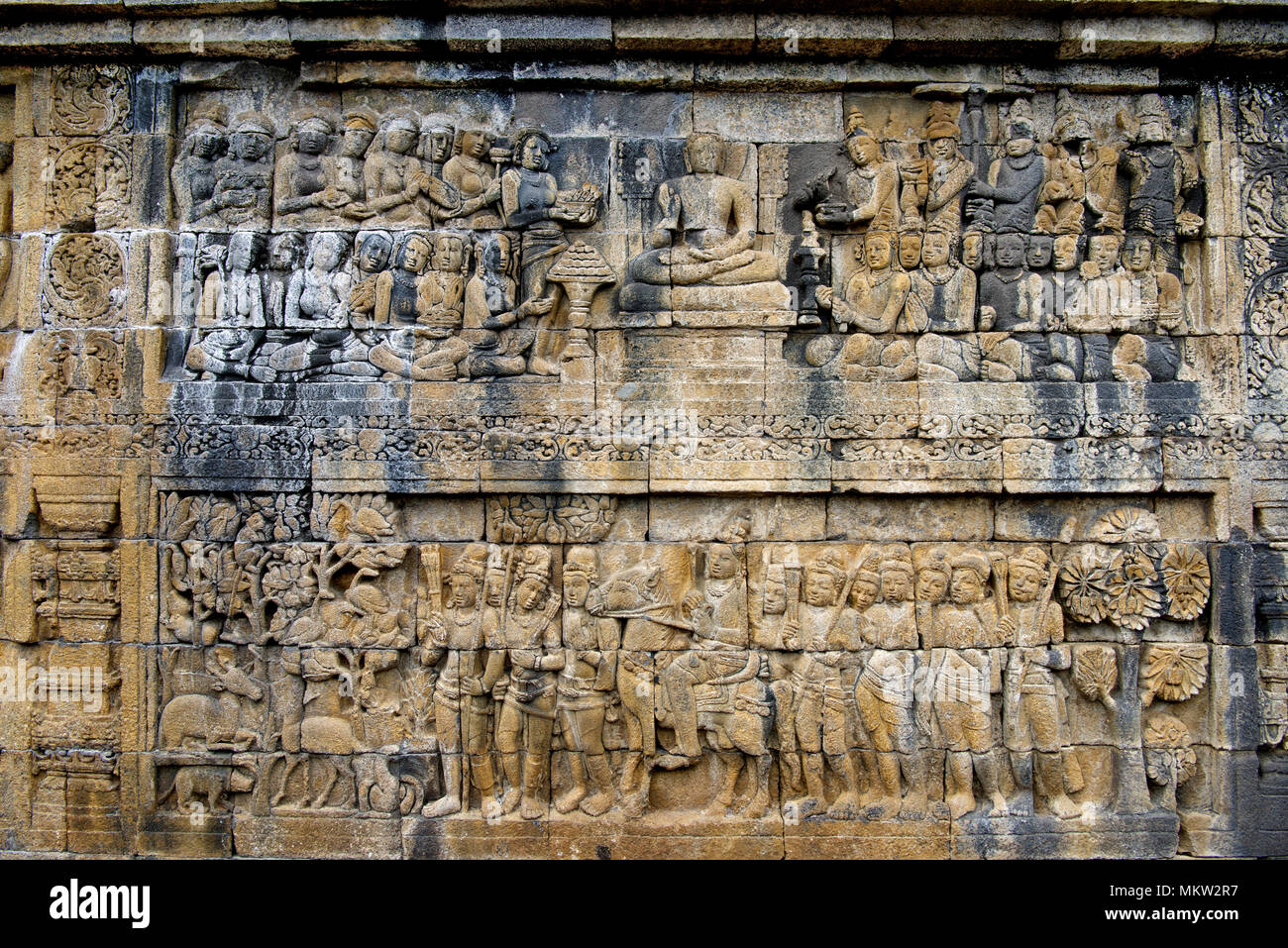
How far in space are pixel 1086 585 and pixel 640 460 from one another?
2784 mm

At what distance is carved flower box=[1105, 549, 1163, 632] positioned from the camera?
222 inches

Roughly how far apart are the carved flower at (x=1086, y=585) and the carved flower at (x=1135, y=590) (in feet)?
0.16

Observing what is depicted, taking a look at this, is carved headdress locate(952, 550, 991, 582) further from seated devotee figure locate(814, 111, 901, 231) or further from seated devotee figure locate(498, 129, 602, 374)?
seated devotee figure locate(498, 129, 602, 374)

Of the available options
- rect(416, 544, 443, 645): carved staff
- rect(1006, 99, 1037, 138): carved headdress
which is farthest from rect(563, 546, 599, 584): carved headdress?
rect(1006, 99, 1037, 138): carved headdress

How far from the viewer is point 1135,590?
18.5 feet

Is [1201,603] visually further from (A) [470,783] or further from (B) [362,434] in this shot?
(B) [362,434]

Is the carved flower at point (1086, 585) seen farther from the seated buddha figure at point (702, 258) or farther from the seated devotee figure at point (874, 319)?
the seated buddha figure at point (702, 258)

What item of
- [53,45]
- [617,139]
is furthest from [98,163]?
[617,139]

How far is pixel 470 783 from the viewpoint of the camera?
567 cm

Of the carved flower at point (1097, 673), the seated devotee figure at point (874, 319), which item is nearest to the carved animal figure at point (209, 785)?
the seated devotee figure at point (874, 319)

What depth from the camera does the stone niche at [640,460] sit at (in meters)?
5.61

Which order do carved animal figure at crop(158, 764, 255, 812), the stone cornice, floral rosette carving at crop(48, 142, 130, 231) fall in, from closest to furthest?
the stone cornice < carved animal figure at crop(158, 764, 255, 812) < floral rosette carving at crop(48, 142, 130, 231)

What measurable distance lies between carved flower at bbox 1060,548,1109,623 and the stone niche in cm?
2

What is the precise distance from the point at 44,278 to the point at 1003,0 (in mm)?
5969
